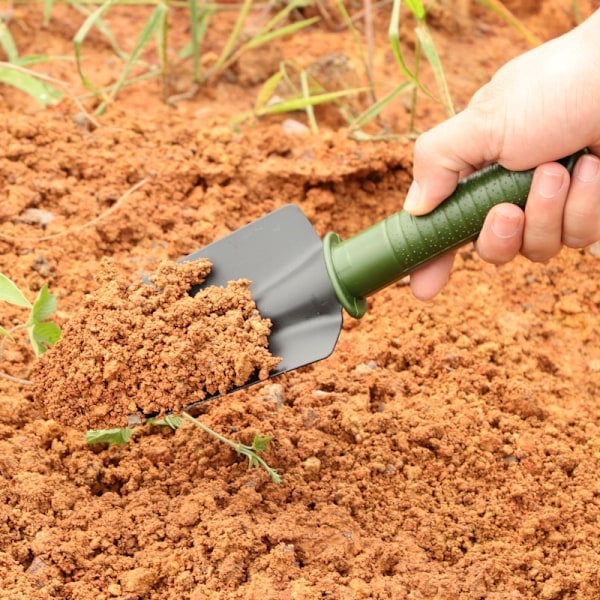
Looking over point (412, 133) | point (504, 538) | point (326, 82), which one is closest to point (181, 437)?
point (504, 538)

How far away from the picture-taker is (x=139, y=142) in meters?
2.13

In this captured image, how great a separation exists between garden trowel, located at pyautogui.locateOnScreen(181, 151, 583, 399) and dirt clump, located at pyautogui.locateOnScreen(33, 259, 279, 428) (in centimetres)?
6

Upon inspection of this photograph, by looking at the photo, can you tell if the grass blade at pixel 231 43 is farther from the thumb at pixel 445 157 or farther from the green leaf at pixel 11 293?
the green leaf at pixel 11 293

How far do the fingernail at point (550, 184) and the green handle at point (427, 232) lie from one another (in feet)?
0.10

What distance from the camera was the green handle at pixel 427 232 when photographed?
144cm

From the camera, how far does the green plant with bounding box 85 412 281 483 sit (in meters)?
1.42

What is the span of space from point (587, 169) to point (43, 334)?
3.07ft

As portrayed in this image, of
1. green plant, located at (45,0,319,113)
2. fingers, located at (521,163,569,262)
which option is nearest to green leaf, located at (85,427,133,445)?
fingers, located at (521,163,569,262)

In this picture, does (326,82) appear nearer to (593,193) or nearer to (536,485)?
(593,193)

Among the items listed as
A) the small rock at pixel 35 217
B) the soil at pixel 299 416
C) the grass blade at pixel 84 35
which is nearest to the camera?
the soil at pixel 299 416

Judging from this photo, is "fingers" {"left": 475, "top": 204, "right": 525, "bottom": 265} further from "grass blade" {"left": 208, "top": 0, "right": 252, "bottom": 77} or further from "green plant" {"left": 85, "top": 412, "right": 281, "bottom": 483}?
"grass blade" {"left": 208, "top": 0, "right": 252, "bottom": 77}

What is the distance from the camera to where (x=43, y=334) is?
143cm

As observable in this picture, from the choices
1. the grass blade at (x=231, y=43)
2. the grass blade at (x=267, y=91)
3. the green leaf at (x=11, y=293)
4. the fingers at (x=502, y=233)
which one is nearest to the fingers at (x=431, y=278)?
the fingers at (x=502, y=233)

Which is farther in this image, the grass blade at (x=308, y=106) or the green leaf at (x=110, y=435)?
the grass blade at (x=308, y=106)
